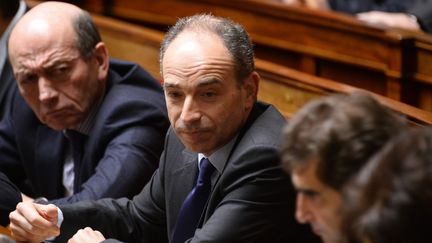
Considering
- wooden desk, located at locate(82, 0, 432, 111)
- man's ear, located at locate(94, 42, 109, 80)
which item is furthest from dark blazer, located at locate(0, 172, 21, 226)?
wooden desk, located at locate(82, 0, 432, 111)

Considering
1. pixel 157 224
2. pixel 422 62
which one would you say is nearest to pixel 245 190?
pixel 157 224

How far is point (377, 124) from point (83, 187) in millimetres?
1329

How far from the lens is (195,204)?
2.10 m

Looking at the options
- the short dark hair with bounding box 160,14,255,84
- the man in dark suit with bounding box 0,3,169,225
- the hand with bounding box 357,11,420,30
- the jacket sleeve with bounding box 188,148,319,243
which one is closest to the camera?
the jacket sleeve with bounding box 188,148,319,243

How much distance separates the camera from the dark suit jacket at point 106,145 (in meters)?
2.53

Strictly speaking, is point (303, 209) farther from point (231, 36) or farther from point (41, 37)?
point (41, 37)

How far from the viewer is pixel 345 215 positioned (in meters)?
1.27

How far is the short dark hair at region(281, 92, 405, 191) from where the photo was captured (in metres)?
1.35

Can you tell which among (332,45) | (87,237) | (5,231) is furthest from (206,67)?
(332,45)

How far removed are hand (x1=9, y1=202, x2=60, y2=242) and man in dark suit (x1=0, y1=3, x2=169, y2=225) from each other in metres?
0.41

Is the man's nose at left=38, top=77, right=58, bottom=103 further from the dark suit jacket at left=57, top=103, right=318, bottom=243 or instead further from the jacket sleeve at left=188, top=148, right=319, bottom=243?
the jacket sleeve at left=188, top=148, right=319, bottom=243

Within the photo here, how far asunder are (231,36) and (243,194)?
37cm

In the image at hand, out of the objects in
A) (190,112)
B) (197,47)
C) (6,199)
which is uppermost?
(197,47)

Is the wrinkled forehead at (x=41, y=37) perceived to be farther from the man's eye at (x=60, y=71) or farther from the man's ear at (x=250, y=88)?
the man's ear at (x=250, y=88)
